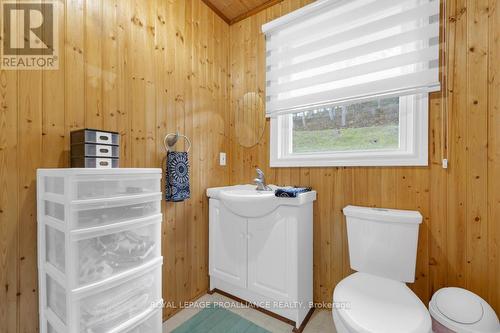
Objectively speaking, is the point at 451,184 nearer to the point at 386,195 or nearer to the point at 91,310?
the point at 386,195

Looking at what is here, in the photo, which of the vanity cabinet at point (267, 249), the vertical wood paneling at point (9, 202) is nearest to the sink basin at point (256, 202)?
the vanity cabinet at point (267, 249)

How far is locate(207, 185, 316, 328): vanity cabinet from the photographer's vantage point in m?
1.56

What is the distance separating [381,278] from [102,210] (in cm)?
155

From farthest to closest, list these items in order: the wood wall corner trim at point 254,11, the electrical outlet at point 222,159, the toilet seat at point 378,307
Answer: the electrical outlet at point 222,159, the wood wall corner trim at point 254,11, the toilet seat at point 378,307

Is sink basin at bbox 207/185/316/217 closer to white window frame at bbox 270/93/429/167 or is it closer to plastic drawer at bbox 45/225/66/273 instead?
white window frame at bbox 270/93/429/167

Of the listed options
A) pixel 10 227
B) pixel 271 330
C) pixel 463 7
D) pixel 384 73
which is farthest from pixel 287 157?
pixel 10 227

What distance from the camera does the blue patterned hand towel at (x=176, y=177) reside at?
1608mm

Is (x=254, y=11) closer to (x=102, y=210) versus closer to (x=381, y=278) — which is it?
(x=102, y=210)

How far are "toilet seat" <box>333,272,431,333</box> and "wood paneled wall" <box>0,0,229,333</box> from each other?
4.02 feet

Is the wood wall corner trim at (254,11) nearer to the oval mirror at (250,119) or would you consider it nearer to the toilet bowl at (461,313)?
the oval mirror at (250,119)

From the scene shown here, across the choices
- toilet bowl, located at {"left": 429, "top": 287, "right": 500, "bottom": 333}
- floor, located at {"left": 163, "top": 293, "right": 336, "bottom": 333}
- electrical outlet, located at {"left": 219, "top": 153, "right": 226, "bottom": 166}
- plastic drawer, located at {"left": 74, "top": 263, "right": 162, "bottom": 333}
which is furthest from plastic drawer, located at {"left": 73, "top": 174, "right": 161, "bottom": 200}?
toilet bowl, located at {"left": 429, "top": 287, "right": 500, "bottom": 333}

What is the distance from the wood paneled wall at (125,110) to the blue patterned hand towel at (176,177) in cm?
10

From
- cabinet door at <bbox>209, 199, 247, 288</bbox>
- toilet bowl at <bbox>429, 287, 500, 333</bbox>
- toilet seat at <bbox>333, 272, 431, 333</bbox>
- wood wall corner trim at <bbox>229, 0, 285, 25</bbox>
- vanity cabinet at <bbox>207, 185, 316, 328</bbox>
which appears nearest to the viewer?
toilet seat at <bbox>333, 272, 431, 333</bbox>

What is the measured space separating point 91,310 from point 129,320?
0.63 feet
